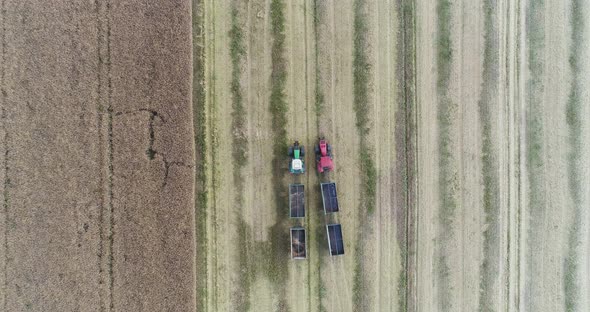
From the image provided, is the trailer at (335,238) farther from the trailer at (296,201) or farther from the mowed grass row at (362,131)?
the trailer at (296,201)

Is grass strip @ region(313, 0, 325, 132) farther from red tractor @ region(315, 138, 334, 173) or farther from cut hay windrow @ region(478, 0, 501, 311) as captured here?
cut hay windrow @ region(478, 0, 501, 311)

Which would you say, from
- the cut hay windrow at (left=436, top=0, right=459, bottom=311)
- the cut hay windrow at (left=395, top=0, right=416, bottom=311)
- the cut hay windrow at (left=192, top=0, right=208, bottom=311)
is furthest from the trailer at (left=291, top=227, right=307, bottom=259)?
the cut hay windrow at (left=436, top=0, right=459, bottom=311)

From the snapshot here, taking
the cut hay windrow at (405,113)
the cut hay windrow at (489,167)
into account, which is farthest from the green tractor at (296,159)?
the cut hay windrow at (489,167)

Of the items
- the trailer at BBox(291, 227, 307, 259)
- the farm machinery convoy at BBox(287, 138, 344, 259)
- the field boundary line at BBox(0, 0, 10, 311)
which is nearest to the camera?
the field boundary line at BBox(0, 0, 10, 311)

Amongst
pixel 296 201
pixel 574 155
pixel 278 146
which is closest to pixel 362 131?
pixel 278 146

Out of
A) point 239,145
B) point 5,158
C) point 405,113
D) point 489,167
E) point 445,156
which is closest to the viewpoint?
point 5,158

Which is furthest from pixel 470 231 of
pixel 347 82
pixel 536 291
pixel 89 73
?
pixel 89 73

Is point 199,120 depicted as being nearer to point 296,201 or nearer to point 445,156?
point 296,201
